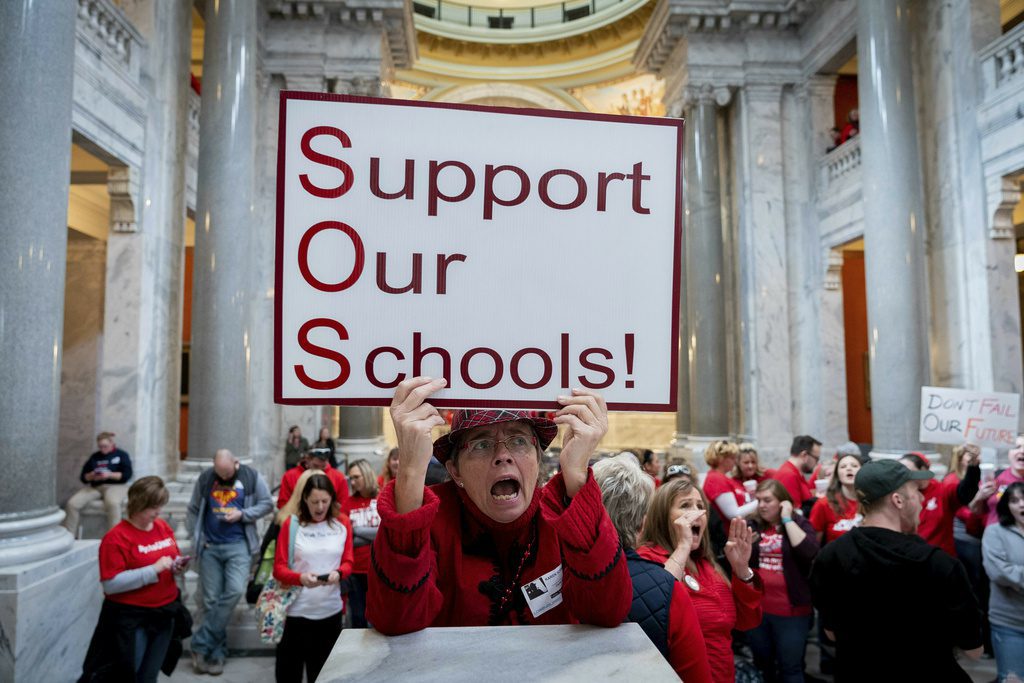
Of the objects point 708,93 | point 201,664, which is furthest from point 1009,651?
point 708,93

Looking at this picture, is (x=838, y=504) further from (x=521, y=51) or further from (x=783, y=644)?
(x=521, y=51)

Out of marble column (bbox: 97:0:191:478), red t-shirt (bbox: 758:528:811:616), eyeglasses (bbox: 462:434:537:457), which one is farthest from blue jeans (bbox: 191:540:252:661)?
eyeglasses (bbox: 462:434:537:457)

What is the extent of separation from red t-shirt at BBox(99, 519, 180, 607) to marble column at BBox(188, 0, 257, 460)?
16.1ft

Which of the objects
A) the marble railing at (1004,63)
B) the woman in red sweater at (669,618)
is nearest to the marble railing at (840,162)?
the marble railing at (1004,63)

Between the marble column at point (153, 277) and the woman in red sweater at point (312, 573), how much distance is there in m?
5.28

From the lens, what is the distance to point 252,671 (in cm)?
595

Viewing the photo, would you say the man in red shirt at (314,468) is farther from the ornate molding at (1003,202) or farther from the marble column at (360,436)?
the ornate molding at (1003,202)

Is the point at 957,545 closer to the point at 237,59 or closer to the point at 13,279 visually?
the point at 13,279

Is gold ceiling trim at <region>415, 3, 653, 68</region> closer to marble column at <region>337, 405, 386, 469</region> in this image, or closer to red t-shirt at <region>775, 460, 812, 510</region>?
marble column at <region>337, 405, 386, 469</region>

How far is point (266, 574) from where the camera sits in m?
4.99

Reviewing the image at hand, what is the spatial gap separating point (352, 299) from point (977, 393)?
21.2ft

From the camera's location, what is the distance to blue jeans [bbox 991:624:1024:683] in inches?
182

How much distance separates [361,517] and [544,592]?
172 inches

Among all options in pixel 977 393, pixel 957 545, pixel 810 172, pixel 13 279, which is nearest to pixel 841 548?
pixel 957 545
